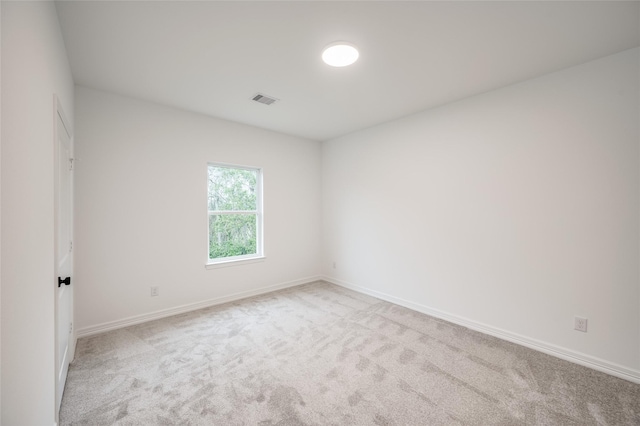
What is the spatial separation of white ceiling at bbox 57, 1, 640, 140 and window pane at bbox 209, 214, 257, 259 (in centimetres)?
164

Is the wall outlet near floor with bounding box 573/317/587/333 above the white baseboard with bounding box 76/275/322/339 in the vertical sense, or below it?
above

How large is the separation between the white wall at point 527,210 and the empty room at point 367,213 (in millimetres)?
17

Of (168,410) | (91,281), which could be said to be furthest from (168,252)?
(168,410)

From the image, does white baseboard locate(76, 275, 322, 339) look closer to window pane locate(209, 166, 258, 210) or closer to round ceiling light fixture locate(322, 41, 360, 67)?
window pane locate(209, 166, 258, 210)

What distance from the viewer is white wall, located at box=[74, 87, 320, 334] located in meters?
2.78

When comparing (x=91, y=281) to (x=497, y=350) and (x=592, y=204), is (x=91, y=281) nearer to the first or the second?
(x=497, y=350)

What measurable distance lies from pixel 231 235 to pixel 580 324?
157 inches

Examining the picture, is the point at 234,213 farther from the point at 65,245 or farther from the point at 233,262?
the point at 65,245

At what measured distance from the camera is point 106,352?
8.01 ft

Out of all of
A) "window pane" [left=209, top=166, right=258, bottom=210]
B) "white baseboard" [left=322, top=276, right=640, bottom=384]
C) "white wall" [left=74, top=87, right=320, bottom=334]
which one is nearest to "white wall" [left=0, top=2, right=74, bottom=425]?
"white wall" [left=74, top=87, right=320, bottom=334]

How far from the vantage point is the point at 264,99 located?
3059 millimetres

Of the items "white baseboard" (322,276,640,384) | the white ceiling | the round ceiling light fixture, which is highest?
the white ceiling

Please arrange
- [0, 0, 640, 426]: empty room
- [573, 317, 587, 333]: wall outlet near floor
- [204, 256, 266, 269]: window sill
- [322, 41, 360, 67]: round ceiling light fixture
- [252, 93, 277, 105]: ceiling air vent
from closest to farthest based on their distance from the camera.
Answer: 1. [0, 0, 640, 426]: empty room
2. [322, 41, 360, 67]: round ceiling light fixture
3. [573, 317, 587, 333]: wall outlet near floor
4. [252, 93, 277, 105]: ceiling air vent
5. [204, 256, 266, 269]: window sill

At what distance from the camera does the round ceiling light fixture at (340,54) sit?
81.4 inches
